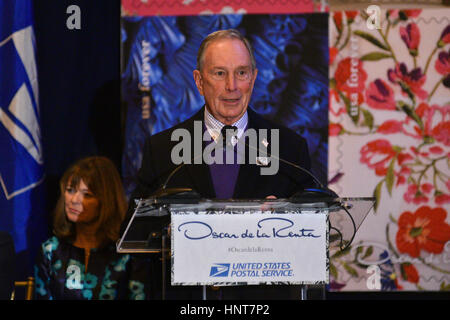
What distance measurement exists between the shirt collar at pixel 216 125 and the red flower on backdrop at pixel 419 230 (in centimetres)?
94

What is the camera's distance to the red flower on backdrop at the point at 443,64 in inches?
118

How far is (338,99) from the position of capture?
299 centimetres

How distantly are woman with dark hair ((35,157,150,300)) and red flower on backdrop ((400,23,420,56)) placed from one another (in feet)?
5.24

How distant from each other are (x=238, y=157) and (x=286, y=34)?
2.24 ft

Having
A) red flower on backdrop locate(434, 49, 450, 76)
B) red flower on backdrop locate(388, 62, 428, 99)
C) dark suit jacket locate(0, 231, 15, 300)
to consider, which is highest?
red flower on backdrop locate(434, 49, 450, 76)

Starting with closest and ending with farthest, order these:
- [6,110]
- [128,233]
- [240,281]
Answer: [240,281]
[128,233]
[6,110]

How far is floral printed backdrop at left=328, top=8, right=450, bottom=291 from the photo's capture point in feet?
9.80

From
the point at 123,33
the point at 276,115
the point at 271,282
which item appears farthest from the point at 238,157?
the point at 271,282

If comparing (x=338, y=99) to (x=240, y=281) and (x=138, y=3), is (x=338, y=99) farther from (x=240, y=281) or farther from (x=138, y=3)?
(x=240, y=281)

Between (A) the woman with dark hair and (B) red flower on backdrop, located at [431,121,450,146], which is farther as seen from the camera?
(B) red flower on backdrop, located at [431,121,450,146]

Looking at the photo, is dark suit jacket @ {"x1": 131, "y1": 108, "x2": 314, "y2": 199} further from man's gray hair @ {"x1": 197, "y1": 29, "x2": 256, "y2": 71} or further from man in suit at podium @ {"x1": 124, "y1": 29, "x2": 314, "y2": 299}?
man's gray hair @ {"x1": 197, "y1": 29, "x2": 256, "y2": 71}

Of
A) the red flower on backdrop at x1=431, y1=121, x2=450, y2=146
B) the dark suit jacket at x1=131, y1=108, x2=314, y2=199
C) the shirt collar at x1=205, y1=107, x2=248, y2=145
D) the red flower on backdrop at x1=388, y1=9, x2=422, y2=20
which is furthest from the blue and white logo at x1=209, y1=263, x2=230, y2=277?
the red flower on backdrop at x1=388, y1=9, x2=422, y2=20

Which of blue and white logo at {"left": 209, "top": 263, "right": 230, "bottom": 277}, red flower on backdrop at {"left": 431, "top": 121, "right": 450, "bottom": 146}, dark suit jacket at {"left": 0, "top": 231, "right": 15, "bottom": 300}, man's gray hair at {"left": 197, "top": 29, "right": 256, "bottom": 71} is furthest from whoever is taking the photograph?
red flower on backdrop at {"left": 431, "top": 121, "right": 450, "bottom": 146}

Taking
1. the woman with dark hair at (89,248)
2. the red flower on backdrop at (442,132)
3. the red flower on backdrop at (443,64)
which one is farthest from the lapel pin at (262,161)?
the red flower on backdrop at (443,64)
